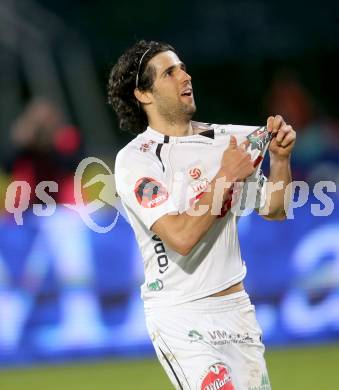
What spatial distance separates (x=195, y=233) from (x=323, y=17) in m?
A: 11.3

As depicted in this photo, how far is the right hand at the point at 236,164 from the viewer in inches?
225

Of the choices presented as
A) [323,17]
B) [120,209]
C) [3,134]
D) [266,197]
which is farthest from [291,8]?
[266,197]

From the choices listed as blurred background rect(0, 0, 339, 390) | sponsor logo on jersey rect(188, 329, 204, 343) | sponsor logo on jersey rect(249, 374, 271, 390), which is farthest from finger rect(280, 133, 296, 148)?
blurred background rect(0, 0, 339, 390)

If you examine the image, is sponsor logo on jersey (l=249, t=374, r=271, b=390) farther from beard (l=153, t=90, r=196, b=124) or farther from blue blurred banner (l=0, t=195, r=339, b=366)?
blue blurred banner (l=0, t=195, r=339, b=366)

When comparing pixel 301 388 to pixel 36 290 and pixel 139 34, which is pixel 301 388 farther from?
pixel 139 34

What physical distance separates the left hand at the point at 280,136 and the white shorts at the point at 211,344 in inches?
31.0

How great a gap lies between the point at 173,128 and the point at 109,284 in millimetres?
4543

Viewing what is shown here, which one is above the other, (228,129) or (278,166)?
(228,129)

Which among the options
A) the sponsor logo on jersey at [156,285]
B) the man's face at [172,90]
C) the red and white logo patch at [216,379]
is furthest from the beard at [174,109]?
the red and white logo patch at [216,379]

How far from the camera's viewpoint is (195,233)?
18.5 ft

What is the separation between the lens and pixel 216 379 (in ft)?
18.7

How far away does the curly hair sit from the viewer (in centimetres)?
637

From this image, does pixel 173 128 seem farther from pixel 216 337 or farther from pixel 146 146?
pixel 216 337

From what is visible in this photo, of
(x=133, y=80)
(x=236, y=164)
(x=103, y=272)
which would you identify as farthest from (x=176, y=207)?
(x=103, y=272)
